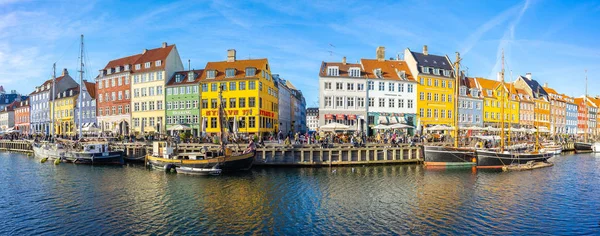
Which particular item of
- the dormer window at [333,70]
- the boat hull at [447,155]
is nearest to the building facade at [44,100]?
the dormer window at [333,70]

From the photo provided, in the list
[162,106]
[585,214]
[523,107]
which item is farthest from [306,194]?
[523,107]

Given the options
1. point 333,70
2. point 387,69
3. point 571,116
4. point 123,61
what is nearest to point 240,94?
point 333,70

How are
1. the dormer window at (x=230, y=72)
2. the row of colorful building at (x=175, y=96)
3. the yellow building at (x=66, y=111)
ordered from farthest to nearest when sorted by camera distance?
the yellow building at (x=66, y=111), the dormer window at (x=230, y=72), the row of colorful building at (x=175, y=96)

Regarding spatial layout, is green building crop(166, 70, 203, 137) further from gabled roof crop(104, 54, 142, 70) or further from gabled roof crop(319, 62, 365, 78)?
gabled roof crop(319, 62, 365, 78)

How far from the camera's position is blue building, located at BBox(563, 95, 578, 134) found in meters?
97.1

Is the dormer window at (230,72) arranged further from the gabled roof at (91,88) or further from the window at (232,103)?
the gabled roof at (91,88)

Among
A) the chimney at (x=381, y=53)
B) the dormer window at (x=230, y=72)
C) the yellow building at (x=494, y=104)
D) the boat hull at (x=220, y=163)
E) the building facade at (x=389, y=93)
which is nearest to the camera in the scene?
the boat hull at (x=220, y=163)

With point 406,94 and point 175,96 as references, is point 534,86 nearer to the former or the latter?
point 406,94

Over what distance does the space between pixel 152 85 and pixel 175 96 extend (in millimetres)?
5035

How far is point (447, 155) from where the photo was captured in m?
37.7

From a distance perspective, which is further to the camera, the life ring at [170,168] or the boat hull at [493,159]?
the boat hull at [493,159]

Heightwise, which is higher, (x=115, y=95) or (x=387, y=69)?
(x=387, y=69)

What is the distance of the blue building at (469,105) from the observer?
66125mm

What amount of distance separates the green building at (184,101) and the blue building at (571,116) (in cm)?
9423
